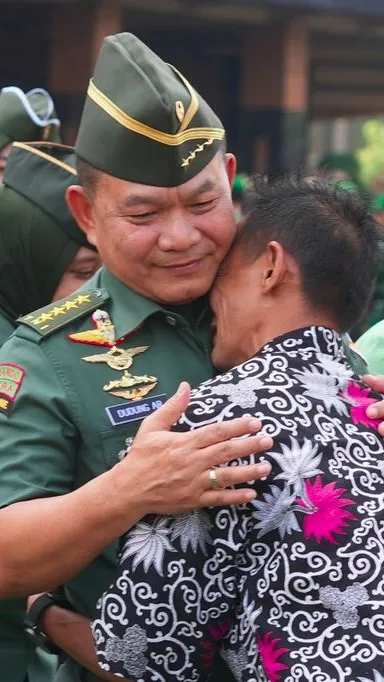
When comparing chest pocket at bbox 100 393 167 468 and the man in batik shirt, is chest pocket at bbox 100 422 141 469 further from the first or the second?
the man in batik shirt

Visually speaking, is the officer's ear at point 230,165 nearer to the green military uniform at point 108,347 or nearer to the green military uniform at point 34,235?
the green military uniform at point 108,347

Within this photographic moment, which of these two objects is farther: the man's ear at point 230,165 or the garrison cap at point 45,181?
the garrison cap at point 45,181

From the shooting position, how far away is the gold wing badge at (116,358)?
252 cm

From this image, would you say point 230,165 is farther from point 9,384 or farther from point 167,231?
point 9,384

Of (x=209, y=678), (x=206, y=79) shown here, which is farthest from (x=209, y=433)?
(x=206, y=79)

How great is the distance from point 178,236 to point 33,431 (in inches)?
17.5

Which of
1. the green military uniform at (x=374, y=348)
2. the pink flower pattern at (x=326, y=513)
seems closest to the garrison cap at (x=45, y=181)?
the green military uniform at (x=374, y=348)

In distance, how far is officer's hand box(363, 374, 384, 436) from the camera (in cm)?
234

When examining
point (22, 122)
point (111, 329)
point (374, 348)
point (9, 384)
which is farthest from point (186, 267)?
point (22, 122)

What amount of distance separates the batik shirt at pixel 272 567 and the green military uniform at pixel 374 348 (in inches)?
45.7

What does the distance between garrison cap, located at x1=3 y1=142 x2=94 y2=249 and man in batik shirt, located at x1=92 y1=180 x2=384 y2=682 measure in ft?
4.84

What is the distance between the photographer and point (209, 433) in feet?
7.05

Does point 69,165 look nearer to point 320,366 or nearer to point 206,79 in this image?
point 320,366

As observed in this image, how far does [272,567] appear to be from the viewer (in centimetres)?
214
